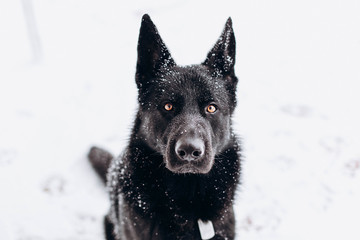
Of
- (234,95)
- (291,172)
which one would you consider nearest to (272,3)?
(291,172)

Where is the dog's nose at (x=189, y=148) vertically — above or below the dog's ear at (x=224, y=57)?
below

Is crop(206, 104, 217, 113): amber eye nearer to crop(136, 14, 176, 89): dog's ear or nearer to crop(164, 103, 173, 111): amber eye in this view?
crop(164, 103, 173, 111): amber eye

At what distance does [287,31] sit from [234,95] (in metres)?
5.03

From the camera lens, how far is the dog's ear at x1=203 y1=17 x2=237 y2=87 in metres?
2.28

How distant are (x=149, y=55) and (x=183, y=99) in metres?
0.45

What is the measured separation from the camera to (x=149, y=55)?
7.66 ft

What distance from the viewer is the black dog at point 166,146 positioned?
7.38 feet

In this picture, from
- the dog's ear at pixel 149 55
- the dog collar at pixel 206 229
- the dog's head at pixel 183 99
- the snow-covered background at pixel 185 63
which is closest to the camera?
the dog's head at pixel 183 99

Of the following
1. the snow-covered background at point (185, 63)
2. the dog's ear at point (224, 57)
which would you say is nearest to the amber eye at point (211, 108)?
the dog's ear at point (224, 57)

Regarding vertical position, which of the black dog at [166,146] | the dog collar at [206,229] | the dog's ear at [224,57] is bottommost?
the dog collar at [206,229]

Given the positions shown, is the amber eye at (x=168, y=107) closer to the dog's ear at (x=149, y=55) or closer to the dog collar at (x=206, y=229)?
the dog's ear at (x=149, y=55)

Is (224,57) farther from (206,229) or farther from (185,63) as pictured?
(185,63)

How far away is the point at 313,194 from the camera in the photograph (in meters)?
3.43

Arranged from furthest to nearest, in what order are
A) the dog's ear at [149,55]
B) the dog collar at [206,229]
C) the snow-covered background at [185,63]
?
the snow-covered background at [185,63] → the dog collar at [206,229] → the dog's ear at [149,55]
